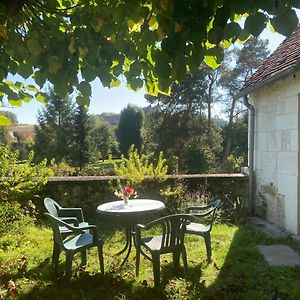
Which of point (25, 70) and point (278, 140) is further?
point (278, 140)

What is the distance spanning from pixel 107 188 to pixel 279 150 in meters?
3.95

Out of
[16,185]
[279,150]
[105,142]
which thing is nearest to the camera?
[279,150]

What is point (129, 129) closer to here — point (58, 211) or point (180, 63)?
point (58, 211)

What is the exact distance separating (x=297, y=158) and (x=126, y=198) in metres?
3.12

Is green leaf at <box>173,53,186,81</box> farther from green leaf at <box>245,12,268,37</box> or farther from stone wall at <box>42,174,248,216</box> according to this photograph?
stone wall at <box>42,174,248,216</box>

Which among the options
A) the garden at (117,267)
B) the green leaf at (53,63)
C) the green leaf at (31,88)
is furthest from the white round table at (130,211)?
the green leaf at (53,63)

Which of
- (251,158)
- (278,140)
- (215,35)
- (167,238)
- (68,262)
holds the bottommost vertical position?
(68,262)

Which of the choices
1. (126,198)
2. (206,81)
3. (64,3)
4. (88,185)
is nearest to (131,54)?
(64,3)

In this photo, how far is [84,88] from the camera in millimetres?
2623

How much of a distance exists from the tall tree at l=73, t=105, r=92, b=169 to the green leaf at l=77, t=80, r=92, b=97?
23.7 meters

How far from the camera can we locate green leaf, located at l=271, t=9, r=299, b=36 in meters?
1.88

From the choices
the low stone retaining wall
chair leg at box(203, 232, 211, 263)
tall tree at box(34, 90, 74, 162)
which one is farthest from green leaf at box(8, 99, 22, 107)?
tall tree at box(34, 90, 74, 162)

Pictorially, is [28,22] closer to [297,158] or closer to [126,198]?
[126,198]

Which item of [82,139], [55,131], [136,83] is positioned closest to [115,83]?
[136,83]
